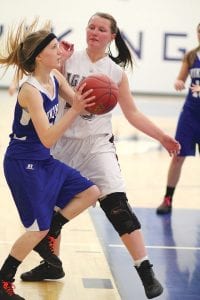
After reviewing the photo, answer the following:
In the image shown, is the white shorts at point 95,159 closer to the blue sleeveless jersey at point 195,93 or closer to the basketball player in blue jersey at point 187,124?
the basketball player in blue jersey at point 187,124

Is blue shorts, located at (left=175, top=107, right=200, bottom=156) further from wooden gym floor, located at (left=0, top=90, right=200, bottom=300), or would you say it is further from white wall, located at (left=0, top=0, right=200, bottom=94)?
white wall, located at (left=0, top=0, right=200, bottom=94)

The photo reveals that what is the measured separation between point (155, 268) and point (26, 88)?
5.62 ft

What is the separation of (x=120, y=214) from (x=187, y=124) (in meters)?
2.64

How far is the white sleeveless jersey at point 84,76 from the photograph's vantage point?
4.73m

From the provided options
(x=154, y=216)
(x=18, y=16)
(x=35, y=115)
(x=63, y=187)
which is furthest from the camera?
(x=18, y=16)

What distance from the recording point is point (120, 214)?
174 inches

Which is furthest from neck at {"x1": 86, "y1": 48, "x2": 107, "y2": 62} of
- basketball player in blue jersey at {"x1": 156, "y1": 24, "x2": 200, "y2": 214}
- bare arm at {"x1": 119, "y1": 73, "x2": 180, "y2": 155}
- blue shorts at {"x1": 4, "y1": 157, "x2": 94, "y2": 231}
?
basketball player in blue jersey at {"x1": 156, "y1": 24, "x2": 200, "y2": 214}

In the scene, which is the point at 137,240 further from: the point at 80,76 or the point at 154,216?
the point at 154,216

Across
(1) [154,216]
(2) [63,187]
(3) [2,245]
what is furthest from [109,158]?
(1) [154,216]

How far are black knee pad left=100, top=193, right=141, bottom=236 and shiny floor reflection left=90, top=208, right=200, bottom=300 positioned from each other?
0.42 meters

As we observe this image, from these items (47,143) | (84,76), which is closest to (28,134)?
(47,143)

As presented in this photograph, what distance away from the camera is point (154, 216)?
685 cm

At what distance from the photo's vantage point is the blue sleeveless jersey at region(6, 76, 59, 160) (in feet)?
13.6

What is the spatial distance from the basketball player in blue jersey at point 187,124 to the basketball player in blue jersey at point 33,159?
2665mm
